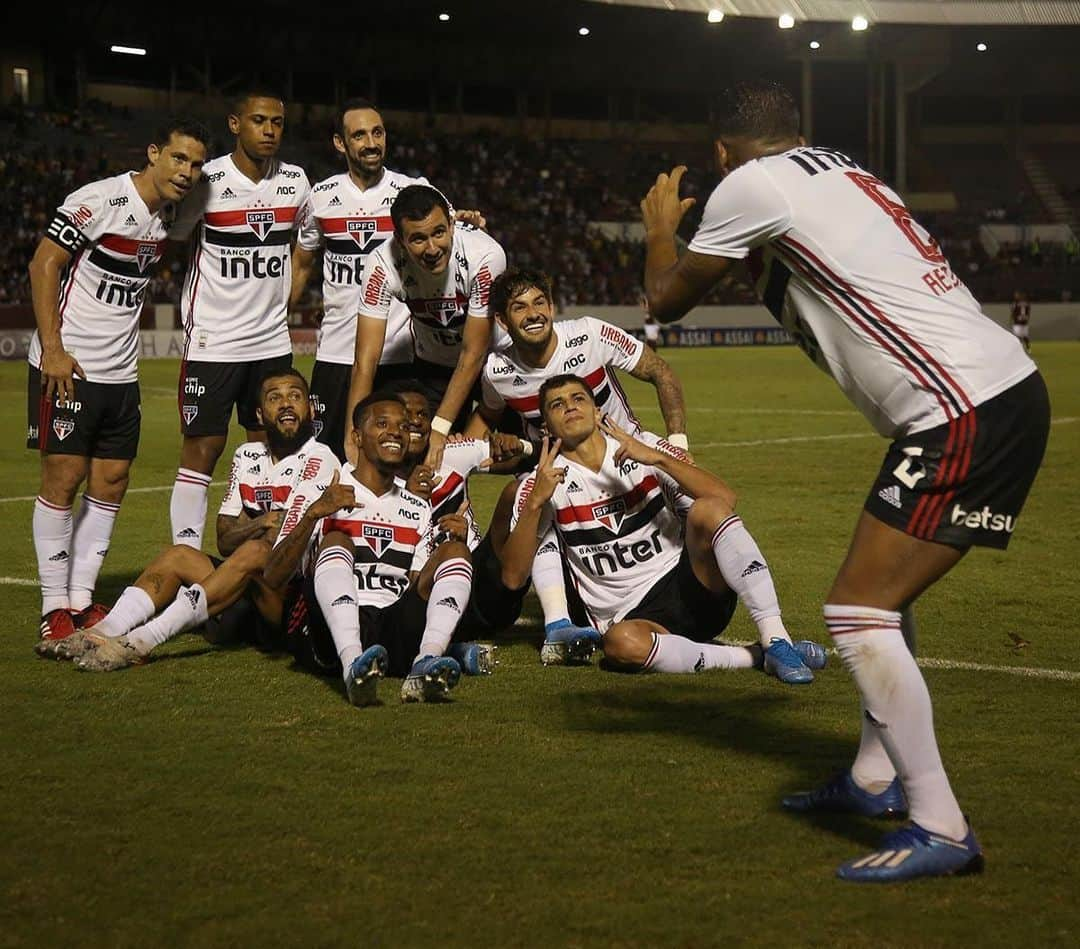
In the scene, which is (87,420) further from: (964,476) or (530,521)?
(964,476)

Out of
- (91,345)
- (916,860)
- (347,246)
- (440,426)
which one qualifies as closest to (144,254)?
(91,345)

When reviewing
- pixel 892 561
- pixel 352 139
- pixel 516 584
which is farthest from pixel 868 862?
pixel 352 139

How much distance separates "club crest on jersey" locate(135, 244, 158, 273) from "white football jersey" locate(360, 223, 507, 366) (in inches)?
39.8

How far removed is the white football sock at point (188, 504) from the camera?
27.4 feet

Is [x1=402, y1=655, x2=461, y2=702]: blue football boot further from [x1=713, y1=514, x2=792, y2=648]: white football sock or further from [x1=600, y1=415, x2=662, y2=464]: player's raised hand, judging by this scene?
[x1=713, y1=514, x2=792, y2=648]: white football sock

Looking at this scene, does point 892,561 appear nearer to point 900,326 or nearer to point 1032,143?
point 900,326

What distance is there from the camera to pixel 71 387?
23.4ft

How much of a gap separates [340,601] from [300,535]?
1.31ft

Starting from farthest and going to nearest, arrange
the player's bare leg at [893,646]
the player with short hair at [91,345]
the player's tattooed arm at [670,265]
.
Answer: the player with short hair at [91,345] < the player's tattooed arm at [670,265] < the player's bare leg at [893,646]

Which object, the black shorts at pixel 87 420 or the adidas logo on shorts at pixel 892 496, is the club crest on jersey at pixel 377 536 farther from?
the adidas logo on shorts at pixel 892 496

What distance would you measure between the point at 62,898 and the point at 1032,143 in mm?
67574

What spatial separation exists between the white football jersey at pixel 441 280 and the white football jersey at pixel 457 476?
0.62m

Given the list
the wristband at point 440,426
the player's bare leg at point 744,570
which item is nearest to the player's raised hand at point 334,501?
the wristband at point 440,426

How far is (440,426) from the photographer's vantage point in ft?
23.7
